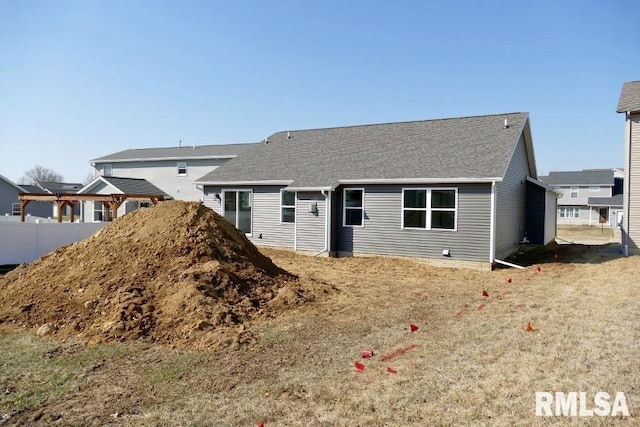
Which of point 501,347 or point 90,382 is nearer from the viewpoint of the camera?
point 90,382

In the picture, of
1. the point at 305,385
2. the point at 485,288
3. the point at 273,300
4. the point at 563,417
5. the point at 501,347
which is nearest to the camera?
the point at 563,417

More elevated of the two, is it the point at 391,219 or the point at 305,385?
the point at 391,219

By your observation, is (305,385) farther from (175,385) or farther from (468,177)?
(468,177)

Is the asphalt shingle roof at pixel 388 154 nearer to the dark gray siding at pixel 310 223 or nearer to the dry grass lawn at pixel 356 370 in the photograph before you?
the dark gray siding at pixel 310 223

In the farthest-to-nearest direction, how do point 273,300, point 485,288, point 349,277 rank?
point 349,277, point 485,288, point 273,300

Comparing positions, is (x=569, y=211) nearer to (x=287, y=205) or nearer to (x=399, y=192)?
(x=399, y=192)

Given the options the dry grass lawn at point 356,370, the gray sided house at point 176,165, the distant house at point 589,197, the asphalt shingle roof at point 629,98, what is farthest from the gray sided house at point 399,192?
the distant house at point 589,197

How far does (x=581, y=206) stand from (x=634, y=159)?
3872 cm

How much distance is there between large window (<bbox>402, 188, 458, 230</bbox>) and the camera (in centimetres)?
1373

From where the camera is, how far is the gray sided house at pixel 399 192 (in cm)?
1350

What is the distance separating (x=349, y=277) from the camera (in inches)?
452

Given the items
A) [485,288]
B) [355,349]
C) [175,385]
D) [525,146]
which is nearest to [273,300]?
[355,349]

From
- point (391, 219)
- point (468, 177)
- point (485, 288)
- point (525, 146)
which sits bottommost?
point (485, 288)

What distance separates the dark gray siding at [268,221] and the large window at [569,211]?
145 feet
